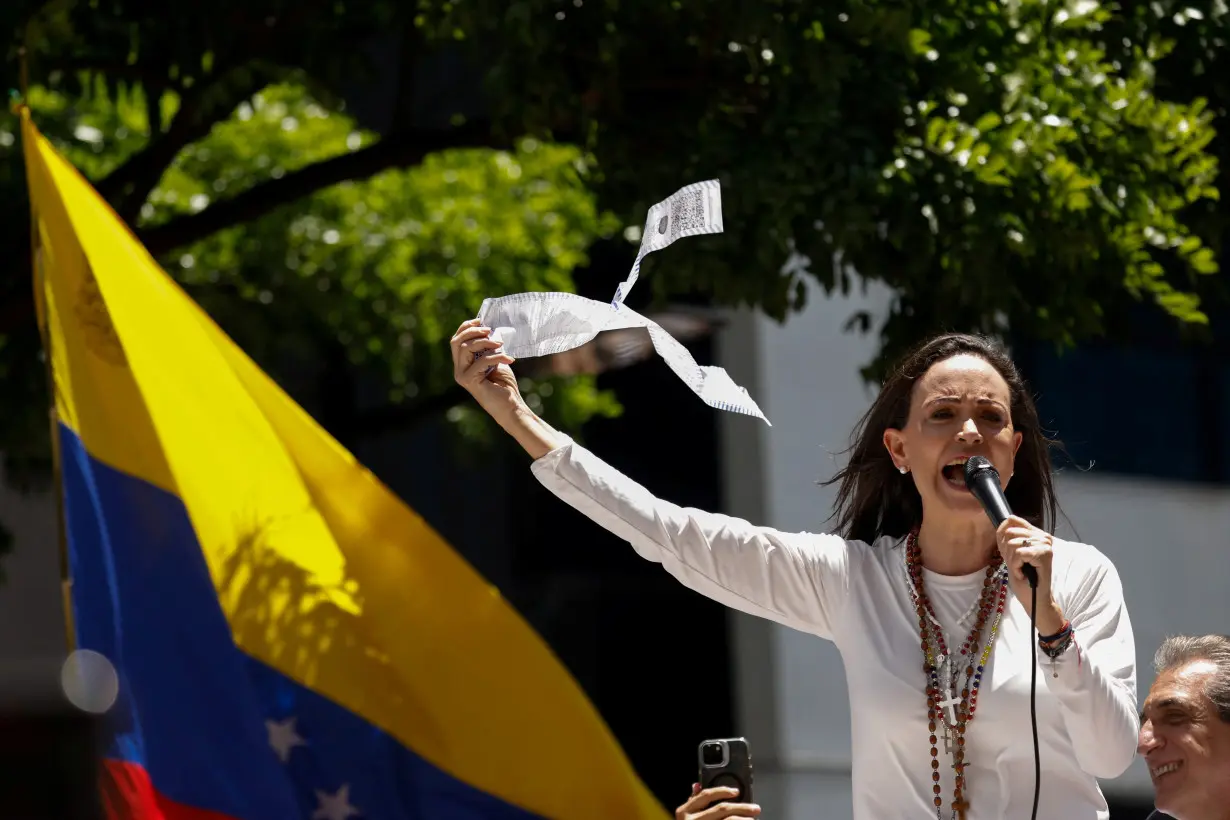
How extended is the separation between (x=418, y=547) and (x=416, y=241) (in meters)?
4.59

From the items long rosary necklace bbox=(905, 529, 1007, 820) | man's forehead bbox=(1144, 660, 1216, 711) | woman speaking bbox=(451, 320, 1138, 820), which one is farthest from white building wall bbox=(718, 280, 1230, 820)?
long rosary necklace bbox=(905, 529, 1007, 820)

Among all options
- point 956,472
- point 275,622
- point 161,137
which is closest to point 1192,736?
point 956,472

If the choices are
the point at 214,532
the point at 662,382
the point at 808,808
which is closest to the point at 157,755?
the point at 214,532

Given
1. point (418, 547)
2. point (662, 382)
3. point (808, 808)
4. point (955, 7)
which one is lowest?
point (808, 808)

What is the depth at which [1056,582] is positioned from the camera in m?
3.66

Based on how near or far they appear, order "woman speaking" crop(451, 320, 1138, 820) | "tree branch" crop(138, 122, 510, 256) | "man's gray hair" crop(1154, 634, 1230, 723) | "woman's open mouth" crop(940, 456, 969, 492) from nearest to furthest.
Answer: "woman speaking" crop(451, 320, 1138, 820)
"woman's open mouth" crop(940, 456, 969, 492)
"man's gray hair" crop(1154, 634, 1230, 723)
"tree branch" crop(138, 122, 510, 256)

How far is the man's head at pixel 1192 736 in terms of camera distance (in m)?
3.88

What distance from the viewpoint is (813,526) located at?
10.4 m

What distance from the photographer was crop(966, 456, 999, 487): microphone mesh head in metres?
3.42

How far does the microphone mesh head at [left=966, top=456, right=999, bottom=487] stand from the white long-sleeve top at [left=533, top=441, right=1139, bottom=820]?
0.30 metres

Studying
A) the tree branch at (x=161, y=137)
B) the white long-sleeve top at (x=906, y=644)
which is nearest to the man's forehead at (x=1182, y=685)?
the white long-sleeve top at (x=906, y=644)

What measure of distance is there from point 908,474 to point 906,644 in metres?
0.41

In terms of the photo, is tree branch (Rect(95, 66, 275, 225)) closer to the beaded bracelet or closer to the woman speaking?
the woman speaking

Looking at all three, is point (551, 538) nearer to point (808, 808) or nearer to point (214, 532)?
point (808, 808)
